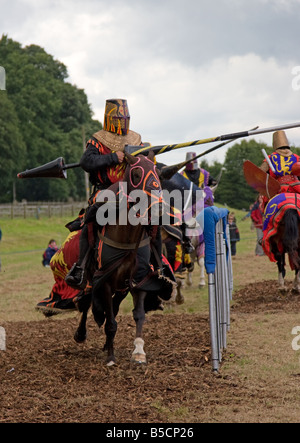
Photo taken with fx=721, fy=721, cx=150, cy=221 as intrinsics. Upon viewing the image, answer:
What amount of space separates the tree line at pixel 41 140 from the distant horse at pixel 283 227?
45.7 meters

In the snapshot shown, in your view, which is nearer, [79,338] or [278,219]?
[79,338]

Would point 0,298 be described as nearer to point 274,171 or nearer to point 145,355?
point 274,171

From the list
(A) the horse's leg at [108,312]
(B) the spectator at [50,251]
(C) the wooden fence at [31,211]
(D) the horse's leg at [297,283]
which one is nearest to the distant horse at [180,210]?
(D) the horse's leg at [297,283]

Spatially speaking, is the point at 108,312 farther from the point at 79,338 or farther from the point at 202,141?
the point at 202,141

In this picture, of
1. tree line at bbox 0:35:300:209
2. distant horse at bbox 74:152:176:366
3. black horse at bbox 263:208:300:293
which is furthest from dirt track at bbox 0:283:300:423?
tree line at bbox 0:35:300:209

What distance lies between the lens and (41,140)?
64.6 metres

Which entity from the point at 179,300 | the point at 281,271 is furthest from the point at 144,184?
the point at 281,271

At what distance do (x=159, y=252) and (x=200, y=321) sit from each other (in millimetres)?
2741

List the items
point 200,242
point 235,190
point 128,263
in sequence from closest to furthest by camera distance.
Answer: point 128,263
point 200,242
point 235,190

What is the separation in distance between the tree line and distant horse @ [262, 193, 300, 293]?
4566cm

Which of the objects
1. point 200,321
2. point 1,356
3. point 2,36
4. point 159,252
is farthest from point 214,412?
point 2,36

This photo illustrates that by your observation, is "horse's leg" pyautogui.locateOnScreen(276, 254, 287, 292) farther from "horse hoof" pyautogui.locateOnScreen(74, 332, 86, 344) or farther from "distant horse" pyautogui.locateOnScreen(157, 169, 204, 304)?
"horse hoof" pyautogui.locateOnScreen(74, 332, 86, 344)

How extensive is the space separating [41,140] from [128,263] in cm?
5815
